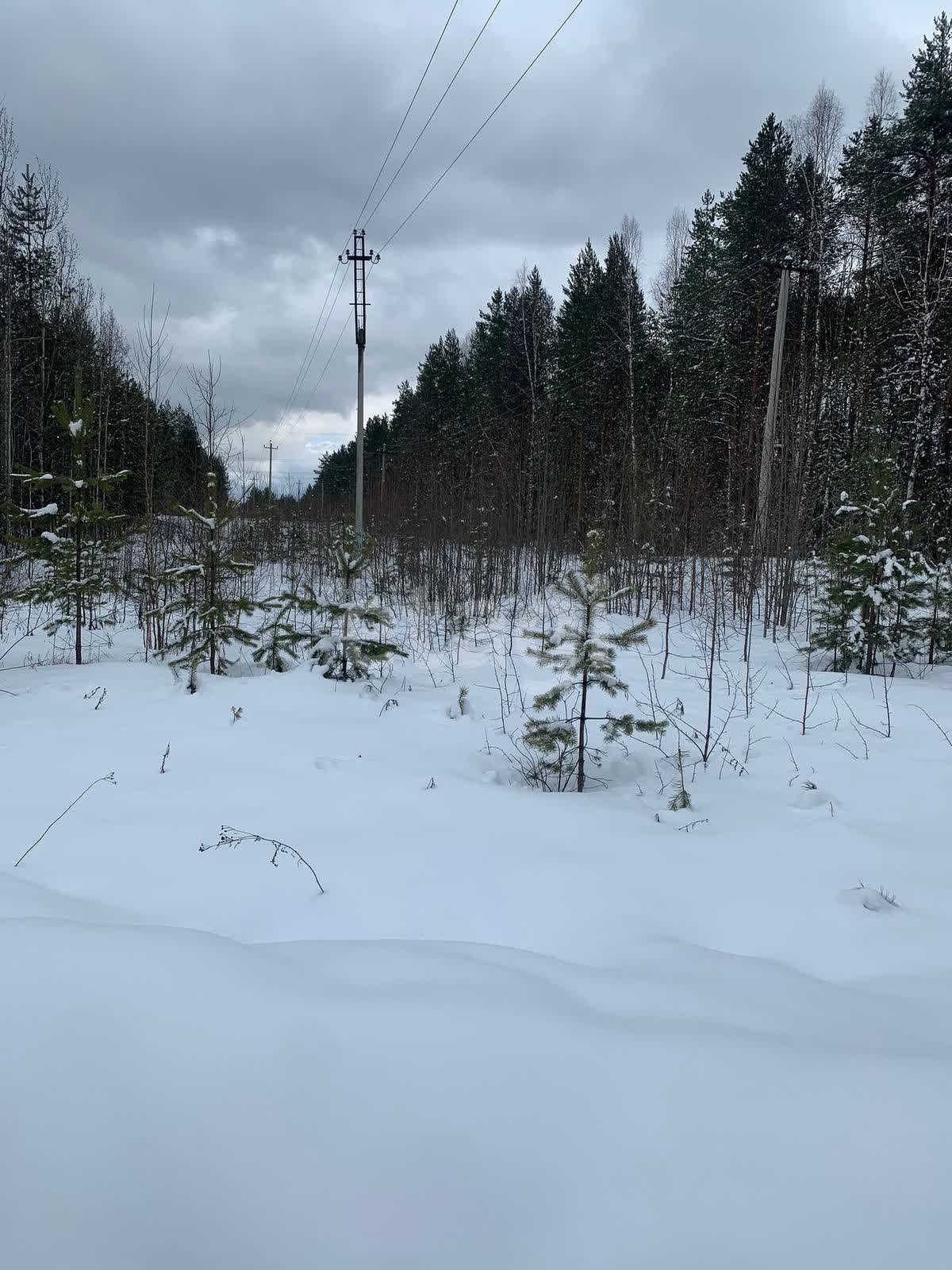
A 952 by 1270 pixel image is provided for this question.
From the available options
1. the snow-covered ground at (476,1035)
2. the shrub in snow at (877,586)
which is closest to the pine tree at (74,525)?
the snow-covered ground at (476,1035)

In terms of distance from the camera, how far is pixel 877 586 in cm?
679

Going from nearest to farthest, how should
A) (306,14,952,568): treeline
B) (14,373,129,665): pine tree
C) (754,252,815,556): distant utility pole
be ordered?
1. (14,373,129,665): pine tree
2. (754,252,815,556): distant utility pole
3. (306,14,952,568): treeline

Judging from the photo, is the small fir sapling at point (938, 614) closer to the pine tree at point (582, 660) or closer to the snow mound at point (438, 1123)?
the pine tree at point (582, 660)

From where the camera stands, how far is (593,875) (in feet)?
9.27

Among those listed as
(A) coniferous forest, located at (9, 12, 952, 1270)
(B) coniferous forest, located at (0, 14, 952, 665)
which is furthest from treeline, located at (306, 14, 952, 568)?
(A) coniferous forest, located at (9, 12, 952, 1270)

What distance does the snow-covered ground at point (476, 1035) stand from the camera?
112 cm

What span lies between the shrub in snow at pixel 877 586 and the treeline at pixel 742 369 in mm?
520

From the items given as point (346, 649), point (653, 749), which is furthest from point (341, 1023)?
point (346, 649)

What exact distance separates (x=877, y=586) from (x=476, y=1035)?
6886 millimetres

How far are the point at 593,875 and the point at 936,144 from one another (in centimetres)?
1821

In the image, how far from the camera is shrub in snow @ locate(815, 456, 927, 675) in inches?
267

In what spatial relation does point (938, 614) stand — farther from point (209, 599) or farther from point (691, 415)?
point (691, 415)

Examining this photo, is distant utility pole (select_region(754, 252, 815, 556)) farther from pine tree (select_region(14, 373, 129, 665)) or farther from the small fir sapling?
pine tree (select_region(14, 373, 129, 665))

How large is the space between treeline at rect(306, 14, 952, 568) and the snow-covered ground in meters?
6.32
